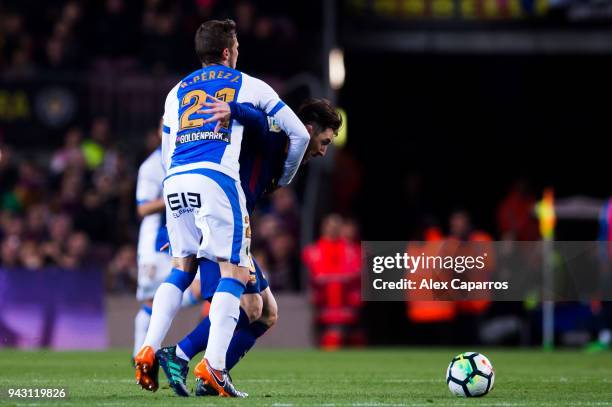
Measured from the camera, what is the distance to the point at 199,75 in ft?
26.6

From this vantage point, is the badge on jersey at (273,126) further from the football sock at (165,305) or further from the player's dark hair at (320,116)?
the football sock at (165,305)

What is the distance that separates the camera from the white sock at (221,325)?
769cm

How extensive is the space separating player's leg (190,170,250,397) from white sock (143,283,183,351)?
11.5 inches

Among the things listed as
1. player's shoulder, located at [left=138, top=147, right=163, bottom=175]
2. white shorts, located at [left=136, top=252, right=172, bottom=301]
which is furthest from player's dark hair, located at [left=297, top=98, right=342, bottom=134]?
white shorts, located at [left=136, top=252, right=172, bottom=301]

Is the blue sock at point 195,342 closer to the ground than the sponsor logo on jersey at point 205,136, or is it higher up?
closer to the ground

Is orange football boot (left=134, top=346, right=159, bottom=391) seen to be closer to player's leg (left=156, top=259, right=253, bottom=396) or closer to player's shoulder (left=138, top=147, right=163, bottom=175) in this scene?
player's leg (left=156, top=259, right=253, bottom=396)

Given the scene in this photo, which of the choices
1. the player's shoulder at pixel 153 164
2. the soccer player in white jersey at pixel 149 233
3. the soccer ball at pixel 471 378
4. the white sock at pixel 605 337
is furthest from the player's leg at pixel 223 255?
the white sock at pixel 605 337

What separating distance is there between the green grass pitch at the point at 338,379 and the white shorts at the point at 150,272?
70cm

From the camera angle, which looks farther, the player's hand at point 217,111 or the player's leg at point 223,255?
the player's hand at point 217,111

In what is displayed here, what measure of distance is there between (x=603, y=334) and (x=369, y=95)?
8.81 meters

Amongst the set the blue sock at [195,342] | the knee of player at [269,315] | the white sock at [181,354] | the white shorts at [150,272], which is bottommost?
the white sock at [181,354]

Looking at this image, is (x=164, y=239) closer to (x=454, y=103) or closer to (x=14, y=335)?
(x=14, y=335)

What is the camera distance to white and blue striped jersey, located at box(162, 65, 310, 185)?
7938mm

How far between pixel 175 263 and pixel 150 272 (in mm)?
4432
